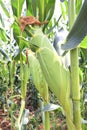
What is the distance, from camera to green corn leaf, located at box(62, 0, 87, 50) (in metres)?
0.63

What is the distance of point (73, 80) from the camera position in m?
0.73

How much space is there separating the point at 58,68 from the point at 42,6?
26cm

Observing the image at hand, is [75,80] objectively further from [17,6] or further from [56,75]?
[17,6]

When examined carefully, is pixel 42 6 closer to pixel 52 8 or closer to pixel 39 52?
pixel 52 8

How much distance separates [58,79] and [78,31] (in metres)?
0.15

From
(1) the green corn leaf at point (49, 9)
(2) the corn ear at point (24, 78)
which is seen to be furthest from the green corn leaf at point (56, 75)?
(2) the corn ear at point (24, 78)

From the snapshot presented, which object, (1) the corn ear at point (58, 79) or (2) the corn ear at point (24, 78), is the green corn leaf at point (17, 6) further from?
(1) the corn ear at point (58, 79)

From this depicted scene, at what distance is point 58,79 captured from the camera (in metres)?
0.74

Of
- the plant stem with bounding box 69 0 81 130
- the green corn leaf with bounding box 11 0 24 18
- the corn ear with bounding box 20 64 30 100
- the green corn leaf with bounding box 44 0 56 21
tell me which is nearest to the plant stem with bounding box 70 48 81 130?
the plant stem with bounding box 69 0 81 130

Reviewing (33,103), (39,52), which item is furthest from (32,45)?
(33,103)

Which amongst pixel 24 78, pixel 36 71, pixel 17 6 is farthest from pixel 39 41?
pixel 24 78

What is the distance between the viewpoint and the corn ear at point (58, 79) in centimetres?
74

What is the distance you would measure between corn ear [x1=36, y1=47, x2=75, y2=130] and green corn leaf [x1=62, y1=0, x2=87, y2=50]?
65 millimetres

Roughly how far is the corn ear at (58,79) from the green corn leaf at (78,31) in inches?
2.6
